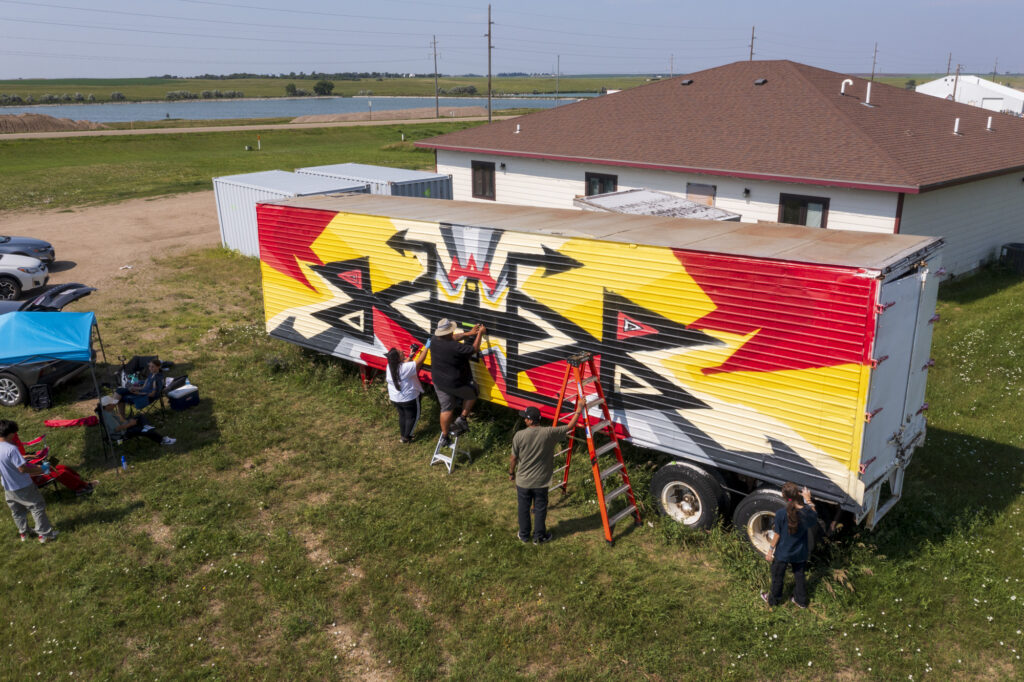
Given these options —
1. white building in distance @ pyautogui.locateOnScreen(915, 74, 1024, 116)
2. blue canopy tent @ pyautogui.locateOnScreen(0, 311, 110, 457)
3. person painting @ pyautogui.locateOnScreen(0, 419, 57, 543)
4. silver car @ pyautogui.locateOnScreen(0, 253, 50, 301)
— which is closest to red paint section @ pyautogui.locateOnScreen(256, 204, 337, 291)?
blue canopy tent @ pyautogui.locateOnScreen(0, 311, 110, 457)

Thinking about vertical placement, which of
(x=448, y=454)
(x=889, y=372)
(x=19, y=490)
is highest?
(x=889, y=372)

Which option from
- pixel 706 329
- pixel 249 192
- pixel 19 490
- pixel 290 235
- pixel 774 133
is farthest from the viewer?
pixel 249 192

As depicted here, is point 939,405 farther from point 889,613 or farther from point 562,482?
point 562,482

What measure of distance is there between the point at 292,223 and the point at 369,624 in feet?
26.5

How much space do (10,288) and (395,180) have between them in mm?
11492

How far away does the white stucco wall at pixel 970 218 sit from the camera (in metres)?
17.8

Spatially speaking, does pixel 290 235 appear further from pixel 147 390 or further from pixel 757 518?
pixel 757 518

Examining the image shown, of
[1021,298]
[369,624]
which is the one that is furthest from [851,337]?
[1021,298]

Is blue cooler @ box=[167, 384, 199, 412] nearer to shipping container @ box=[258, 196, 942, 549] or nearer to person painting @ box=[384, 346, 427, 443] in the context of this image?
shipping container @ box=[258, 196, 942, 549]

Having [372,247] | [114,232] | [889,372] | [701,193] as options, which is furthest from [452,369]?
[114,232]

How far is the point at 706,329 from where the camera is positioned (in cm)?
823

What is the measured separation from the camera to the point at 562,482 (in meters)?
9.91

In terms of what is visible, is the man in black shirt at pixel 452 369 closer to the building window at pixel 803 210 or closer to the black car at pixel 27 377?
the black car at pixel 27 377

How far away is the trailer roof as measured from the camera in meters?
7.73
